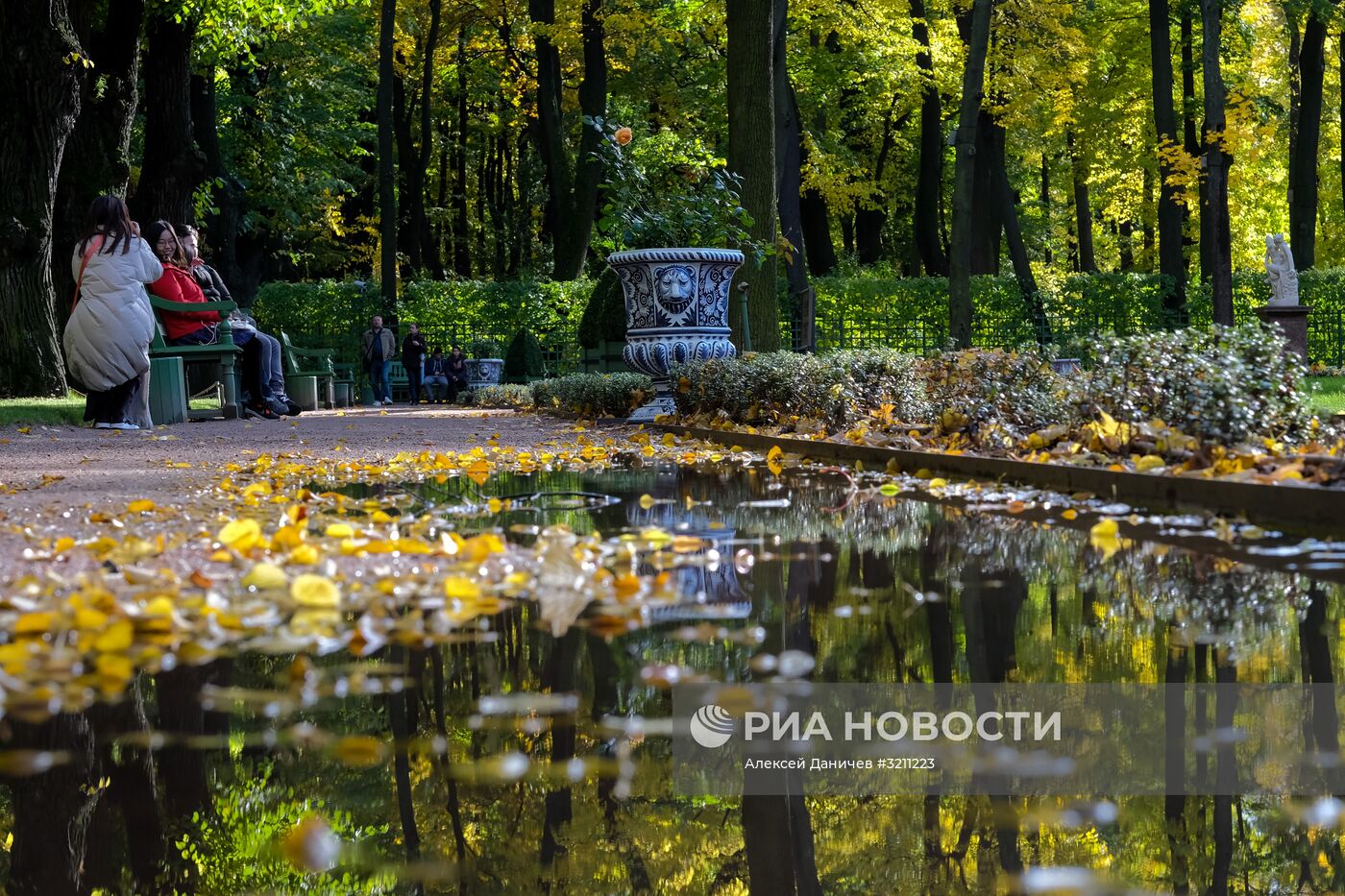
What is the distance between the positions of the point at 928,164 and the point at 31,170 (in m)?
23.1

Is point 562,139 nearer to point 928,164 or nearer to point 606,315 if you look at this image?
point 928,164

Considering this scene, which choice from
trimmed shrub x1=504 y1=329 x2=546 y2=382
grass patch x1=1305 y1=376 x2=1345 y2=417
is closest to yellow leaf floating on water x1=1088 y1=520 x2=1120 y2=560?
grass patch x1=1305 y1=376 x2=1345 y2=417

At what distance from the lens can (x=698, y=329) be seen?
15562 millimetres

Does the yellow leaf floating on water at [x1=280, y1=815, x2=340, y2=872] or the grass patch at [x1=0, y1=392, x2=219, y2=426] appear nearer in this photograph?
the yellow leaf floating on water at [x1=280, y1=815, x2=340, y2=872]

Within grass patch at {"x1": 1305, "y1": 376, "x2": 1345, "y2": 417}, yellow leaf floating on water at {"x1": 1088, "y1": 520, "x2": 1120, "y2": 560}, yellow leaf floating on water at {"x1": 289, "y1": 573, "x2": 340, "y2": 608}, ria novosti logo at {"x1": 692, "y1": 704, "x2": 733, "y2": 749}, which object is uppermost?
yellow leaf floating on water at {"x1": 289, "y1": 573, "x2": 340, "y2": 608}

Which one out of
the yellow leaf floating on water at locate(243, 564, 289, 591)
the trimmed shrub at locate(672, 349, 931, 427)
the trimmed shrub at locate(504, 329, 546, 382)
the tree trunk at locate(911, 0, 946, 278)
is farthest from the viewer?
the tree trunk at locate(911, 0, 946, 278)

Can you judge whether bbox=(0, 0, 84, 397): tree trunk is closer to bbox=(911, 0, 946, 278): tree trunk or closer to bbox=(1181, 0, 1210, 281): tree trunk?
bbox=(911, 0, 946, 278): tree trunk

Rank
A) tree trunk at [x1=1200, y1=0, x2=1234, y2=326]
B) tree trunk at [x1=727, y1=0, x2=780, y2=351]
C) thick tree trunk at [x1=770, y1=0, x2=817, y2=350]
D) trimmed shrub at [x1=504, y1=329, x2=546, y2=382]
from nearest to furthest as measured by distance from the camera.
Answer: tree trunk at [x1=727, y1=0, x2=780, y2=351], tree trunk at [x1=1200, y1=0, x2=1234, y2=326], thick tree trunk at [x1=770, y1=0, x2=817, y2=350], trimmed shrub at [x1=504, y1=329, x2=546, y2=382]

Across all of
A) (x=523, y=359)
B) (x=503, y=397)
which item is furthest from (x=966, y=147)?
(x=523, y=359)

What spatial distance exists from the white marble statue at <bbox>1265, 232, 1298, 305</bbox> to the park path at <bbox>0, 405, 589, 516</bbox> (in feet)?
48.2

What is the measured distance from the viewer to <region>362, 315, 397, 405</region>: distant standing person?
29.5 m

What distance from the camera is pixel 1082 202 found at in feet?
141

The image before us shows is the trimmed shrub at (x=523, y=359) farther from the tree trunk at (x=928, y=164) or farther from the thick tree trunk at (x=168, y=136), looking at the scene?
the tree trunk at (x=928, y=164)

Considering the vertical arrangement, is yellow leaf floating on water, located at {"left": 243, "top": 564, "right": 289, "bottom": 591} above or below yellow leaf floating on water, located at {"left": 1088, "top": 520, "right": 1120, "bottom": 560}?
above
